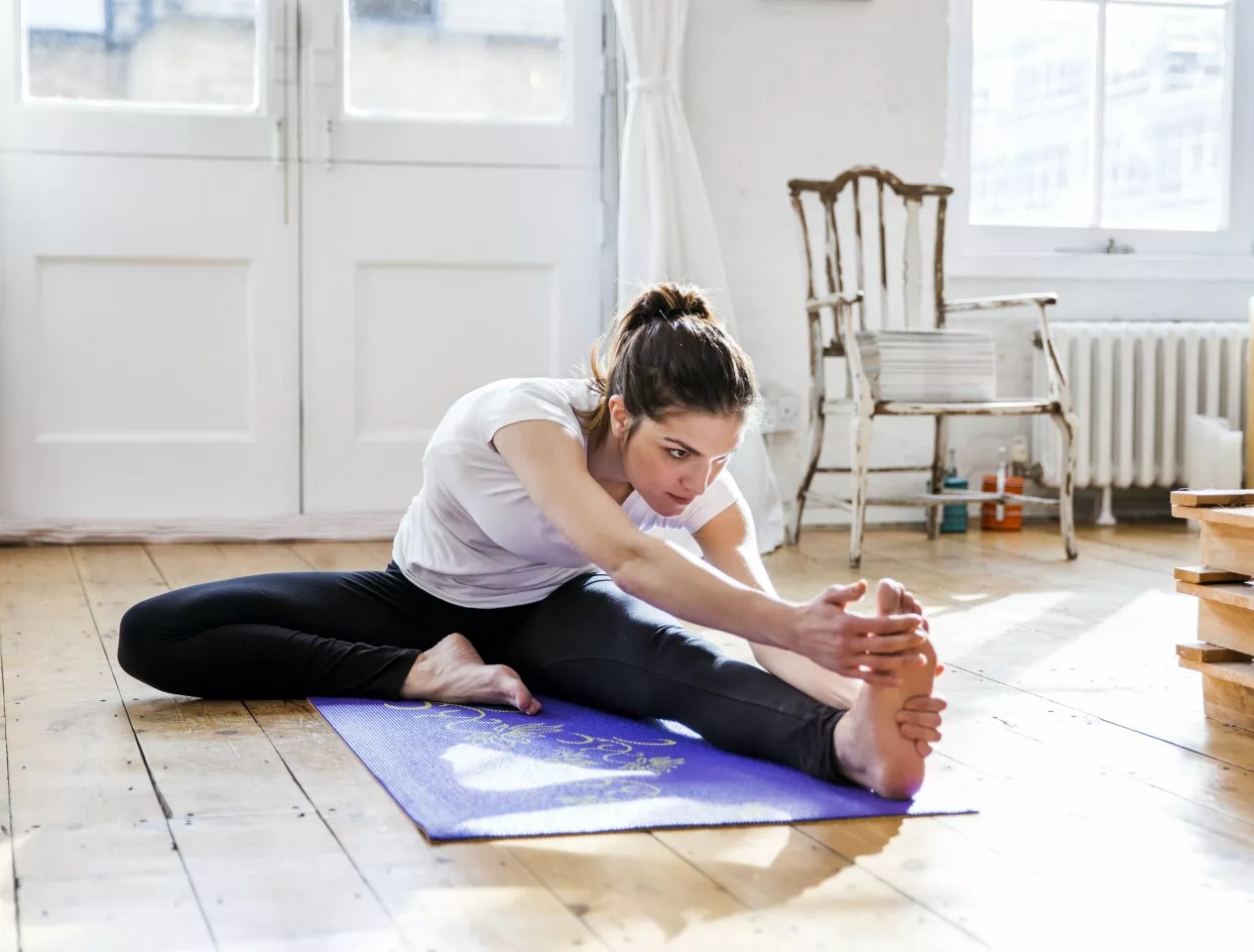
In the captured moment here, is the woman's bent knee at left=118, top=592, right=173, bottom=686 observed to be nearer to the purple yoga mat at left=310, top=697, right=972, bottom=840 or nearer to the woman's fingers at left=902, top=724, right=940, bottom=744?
the purple yoga mat at left=310, top=697, right=972, bottom=840

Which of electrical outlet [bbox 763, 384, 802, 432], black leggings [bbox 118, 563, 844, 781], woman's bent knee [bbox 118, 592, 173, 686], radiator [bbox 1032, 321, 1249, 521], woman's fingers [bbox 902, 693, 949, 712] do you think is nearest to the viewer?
woman's fingers [bbox 902, 693, 949, 712]

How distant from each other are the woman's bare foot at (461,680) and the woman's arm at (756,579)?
11.9 inches

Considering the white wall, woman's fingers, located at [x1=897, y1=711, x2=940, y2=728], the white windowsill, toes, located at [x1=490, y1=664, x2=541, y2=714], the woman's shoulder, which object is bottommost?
toes, located at [x1=490, y1=664, x2=541, y2=714]

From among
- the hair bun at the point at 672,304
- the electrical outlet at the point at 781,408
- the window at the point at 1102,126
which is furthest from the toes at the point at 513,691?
the window at the point at 1102,126

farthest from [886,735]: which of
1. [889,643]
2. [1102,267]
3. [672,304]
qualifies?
Result: [1102,267]

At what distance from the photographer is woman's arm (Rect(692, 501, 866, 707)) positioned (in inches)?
61.2

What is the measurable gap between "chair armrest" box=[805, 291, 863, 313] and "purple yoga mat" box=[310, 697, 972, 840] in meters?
1.79

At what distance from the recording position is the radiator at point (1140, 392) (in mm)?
4176

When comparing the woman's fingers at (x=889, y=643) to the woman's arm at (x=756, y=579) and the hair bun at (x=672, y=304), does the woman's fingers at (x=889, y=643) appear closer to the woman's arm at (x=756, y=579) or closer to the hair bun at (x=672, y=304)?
the woman's arm at (x=756, y=579)

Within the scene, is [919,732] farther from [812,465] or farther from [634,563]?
→ [812,465]

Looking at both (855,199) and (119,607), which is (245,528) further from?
(855,199)

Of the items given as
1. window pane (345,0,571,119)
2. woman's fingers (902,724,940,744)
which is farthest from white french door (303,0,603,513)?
woman's fingers (902,724,940,744)

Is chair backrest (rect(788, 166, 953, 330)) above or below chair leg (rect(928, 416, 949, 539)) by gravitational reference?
above

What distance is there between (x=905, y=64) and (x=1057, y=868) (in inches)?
126
